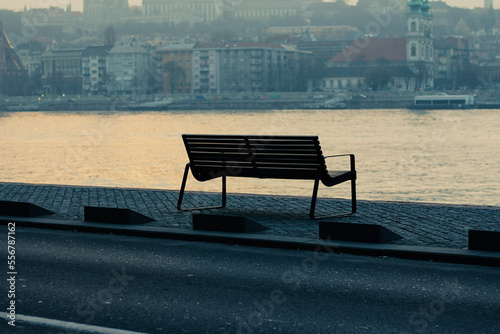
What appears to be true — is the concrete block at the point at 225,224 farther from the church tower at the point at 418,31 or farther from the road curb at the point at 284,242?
the church tower at the point at 418,31

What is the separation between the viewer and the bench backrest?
872cm

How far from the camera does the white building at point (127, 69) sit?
174375 mm

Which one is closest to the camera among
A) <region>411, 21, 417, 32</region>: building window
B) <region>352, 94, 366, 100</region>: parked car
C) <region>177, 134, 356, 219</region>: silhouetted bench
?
<region>177, 134, 356, 219</region>: silhouetted bench

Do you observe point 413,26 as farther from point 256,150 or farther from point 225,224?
point 225,224

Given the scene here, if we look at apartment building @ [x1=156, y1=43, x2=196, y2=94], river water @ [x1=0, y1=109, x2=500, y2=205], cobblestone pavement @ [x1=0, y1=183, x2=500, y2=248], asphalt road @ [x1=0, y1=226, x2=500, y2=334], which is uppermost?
apartment building @ [x1=156, y1=43, x2=196, y2=94]

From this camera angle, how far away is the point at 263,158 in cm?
901

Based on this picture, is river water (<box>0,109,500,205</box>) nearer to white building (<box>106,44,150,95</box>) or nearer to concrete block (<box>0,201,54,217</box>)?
concrete block (<box>0,201,54,217</box>)

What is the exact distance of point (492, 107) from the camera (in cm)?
11788

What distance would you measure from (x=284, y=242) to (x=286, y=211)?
214 centimetres

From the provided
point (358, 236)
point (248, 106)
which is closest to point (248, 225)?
point (358, 236)

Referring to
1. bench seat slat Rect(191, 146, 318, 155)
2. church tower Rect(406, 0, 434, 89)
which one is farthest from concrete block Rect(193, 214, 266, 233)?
church tower Rect(406, 0, 434, 89)

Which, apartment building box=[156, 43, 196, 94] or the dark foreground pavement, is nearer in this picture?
the dark foreground pavement

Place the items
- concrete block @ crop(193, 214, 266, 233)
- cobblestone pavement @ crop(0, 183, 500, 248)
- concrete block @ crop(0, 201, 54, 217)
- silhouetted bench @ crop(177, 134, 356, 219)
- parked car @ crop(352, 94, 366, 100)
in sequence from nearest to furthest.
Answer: concrete block @ crop(193, 214, 266, 233), cobblestone pavement @ crop(0, 183, 500, 248), silhouetted bench @ crop(177, 134, 356, 219), concrete block @ crop(0, 201, 54, 217), parked car @ crop(352, 94, 366, 100)

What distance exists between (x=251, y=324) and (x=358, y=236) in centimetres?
244
